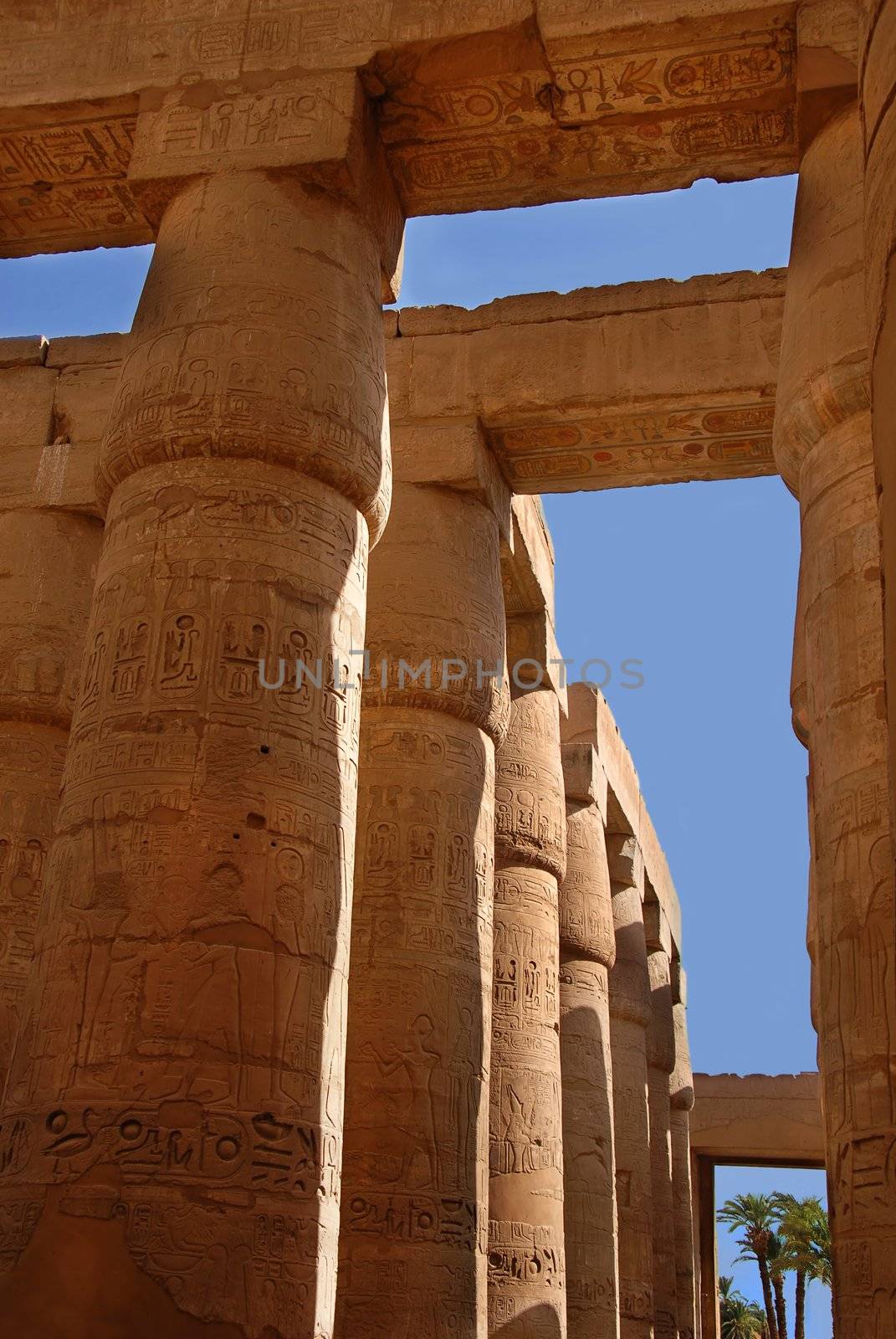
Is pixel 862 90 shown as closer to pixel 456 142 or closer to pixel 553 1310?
pixel 456 142

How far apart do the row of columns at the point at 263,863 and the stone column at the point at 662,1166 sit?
25.8 ft

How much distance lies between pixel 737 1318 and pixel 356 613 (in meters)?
36.4

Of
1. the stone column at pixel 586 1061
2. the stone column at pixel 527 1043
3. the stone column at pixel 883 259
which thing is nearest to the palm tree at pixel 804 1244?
the stone column at pixel 586 1061

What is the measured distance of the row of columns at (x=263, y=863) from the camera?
4652mm

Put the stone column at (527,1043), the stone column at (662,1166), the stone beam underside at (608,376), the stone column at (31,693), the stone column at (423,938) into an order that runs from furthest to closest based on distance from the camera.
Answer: the stone column at (662,1166)
the stone beam underside at (608,376)
the stone column at (527,1043)
the stone column at (31,693)
the stone column at (423,938)

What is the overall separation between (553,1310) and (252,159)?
7.27 meters

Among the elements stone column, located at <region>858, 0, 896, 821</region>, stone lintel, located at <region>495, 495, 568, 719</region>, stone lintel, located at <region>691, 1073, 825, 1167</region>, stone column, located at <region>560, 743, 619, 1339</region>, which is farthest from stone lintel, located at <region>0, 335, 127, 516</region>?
stone lintel, located at <region>691, 1073, 825, 1167</region>

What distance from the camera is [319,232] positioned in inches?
258

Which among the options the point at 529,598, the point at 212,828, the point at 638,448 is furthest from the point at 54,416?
A: the point at 212,828

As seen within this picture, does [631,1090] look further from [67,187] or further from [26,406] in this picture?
[67,187]

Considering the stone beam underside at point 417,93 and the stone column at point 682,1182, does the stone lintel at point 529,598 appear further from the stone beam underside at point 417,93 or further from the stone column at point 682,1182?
the stone column at point 682,1182

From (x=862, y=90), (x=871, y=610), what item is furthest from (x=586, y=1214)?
(x=862, y=90)

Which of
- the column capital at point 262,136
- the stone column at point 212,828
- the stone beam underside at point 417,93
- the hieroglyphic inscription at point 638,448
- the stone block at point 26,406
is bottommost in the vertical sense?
the stone column at point 212,828

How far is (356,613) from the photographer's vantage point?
6027 millimetres
